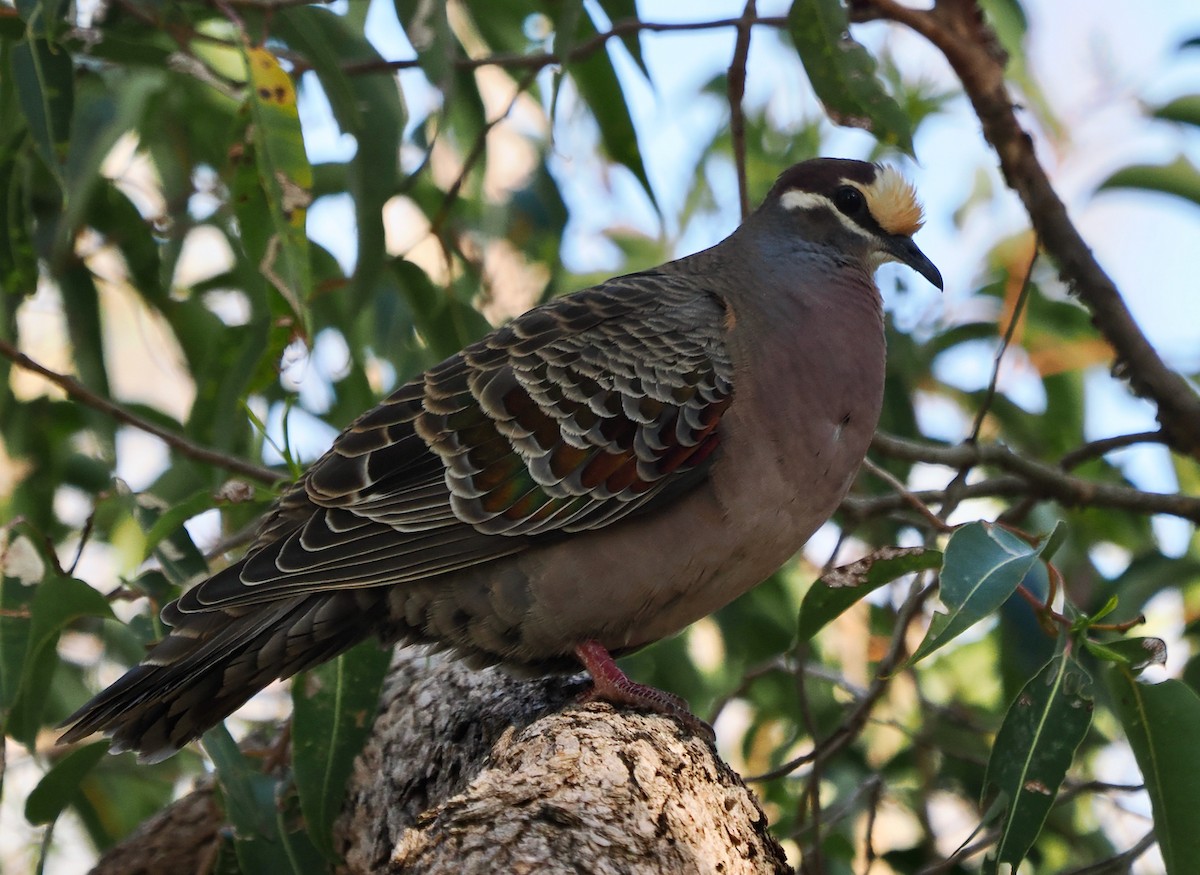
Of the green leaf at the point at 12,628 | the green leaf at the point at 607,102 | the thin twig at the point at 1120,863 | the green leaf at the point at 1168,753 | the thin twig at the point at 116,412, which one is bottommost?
the thin twig at the point at 1120,863

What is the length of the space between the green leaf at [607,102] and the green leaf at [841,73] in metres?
0.66

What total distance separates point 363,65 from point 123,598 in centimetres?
138

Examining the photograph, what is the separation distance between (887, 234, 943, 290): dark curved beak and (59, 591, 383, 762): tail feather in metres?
1.47

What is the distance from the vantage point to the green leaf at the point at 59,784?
2.87 meters

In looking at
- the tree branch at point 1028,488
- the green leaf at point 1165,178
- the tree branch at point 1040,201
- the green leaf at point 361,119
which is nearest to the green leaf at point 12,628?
the green leaf at point 361,119

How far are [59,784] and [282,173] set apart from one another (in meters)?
1.35

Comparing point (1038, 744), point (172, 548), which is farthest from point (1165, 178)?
point (172, 548)

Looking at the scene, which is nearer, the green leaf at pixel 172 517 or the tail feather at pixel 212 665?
the tail feather at pixel 212 665

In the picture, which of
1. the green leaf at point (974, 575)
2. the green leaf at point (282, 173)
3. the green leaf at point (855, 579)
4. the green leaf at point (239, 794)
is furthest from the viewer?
the green leaf at point (282, 173)

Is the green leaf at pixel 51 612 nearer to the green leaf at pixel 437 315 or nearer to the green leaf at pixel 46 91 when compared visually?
the green leaf at pixel 46 91

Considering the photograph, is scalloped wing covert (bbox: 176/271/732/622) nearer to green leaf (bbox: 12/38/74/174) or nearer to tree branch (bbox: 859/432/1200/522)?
tree branch (bbox: 859/432/1200/522)

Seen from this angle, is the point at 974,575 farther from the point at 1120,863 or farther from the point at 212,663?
the point at 212,663

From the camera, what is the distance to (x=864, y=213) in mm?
3332

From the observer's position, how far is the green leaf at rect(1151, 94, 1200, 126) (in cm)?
383
